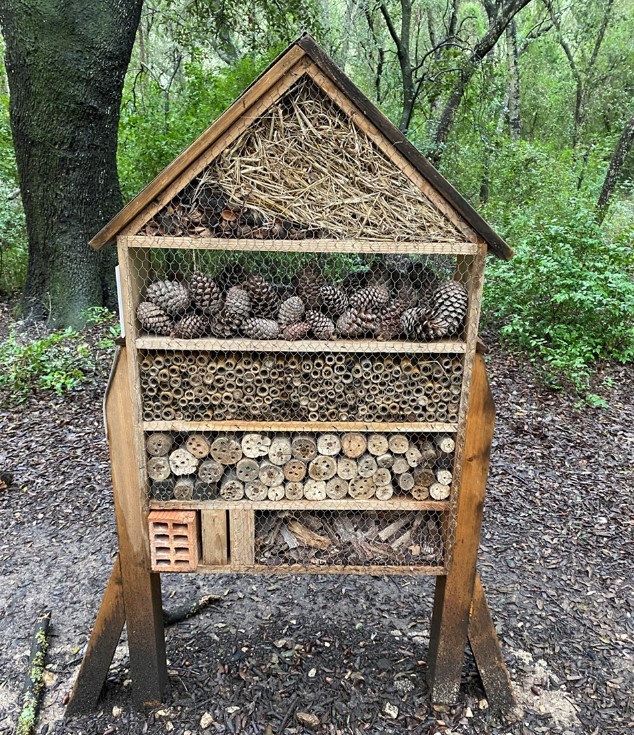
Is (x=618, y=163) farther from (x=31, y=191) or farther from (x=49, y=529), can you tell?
(x=49, y=529)

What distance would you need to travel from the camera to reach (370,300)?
6.73 ft

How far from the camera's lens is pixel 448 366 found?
206 cm

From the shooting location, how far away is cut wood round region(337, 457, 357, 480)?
2184mm

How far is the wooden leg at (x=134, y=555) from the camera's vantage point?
209cm

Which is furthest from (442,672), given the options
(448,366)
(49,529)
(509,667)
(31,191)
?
(31,191)

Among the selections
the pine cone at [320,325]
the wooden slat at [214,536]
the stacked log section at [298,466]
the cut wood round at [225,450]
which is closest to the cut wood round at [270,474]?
the stacked log section at [298,466]

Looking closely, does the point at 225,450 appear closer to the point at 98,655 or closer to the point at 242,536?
the point at 242,536

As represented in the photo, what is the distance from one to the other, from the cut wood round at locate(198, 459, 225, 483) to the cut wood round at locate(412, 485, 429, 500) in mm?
801

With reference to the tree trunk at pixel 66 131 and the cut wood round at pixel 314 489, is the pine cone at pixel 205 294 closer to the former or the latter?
the cut wood round at pixel 314 489

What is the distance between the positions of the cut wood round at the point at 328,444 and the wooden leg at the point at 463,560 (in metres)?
0.51

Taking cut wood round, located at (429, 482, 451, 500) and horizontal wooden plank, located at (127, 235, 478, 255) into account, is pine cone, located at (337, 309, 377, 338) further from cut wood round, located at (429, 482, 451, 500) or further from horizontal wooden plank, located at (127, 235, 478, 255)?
cut wood round, located at (429, 482, 451, 500)

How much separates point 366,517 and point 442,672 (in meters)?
0.84

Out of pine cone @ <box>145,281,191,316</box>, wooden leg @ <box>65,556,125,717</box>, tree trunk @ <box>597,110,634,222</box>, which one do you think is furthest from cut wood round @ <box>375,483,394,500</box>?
tree trunk @ <box>597,110,634,222</box>

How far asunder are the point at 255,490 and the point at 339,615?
55.5 inches
